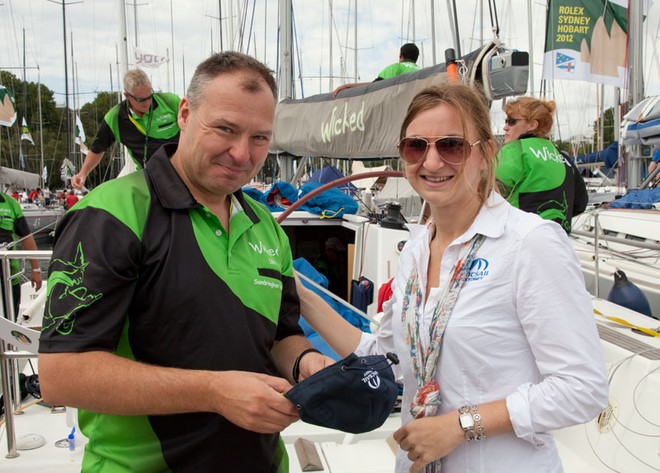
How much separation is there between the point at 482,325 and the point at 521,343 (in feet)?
0.38

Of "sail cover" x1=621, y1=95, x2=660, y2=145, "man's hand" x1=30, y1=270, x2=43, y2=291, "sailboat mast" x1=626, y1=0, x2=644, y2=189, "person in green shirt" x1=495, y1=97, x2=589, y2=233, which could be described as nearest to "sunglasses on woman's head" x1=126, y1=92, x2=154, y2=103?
"person in green shirt" x1=495, y1=97, x2=589, y2=233

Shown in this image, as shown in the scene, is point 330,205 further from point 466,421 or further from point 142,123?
point 466,421

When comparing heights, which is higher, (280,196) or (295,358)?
(280,196)

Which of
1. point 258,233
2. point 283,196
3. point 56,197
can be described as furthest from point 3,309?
point 56,197

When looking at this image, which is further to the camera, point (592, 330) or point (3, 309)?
point (3, 309)

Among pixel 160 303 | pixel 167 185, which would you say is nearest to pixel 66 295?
pixel 160 303

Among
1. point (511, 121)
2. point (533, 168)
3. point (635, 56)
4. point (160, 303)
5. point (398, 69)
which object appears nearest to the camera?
point (160, 303)

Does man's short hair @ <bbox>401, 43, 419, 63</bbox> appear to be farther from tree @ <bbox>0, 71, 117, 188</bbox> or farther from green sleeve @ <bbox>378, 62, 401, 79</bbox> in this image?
tree @ <bbox>0, 71, 117, 188</bbox>

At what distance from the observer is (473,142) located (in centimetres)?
166

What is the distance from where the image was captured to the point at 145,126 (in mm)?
4977

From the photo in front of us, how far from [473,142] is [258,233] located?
0.72 metres

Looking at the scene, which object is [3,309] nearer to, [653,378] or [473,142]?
[473,142]

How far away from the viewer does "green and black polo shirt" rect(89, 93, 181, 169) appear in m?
4.95

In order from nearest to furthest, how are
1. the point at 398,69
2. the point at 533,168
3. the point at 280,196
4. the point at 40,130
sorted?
the point at 533,168 < the point at 398,69 < the point at 280,196 < the point at 40,130
